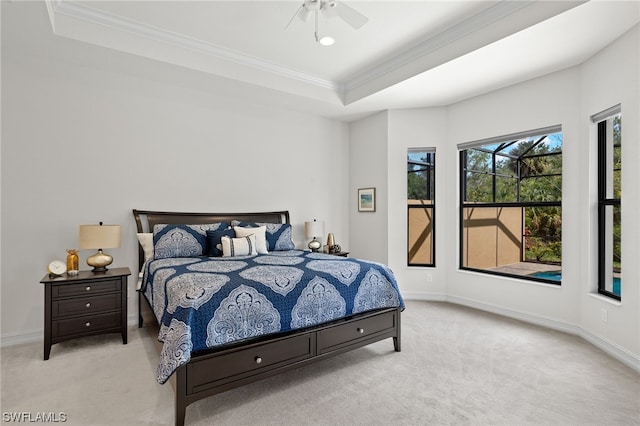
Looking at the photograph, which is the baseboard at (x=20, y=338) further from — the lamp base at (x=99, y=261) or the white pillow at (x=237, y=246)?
the white pillow at (x=237, y=246)

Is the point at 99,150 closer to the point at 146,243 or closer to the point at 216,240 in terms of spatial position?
the point at 146,243

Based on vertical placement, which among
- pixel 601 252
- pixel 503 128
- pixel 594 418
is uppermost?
pixel 503 128

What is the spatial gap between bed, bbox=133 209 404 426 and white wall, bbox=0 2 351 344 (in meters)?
0.68

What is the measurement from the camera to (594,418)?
6.84ft

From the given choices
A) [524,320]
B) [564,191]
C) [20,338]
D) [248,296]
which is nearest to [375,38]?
[564,191]

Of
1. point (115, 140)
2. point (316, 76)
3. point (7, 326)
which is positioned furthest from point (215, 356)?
point (316, 76)

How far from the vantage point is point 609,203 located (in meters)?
3.27

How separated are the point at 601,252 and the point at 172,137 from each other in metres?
4.89

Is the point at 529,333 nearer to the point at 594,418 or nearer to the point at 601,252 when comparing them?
the point at 601,252

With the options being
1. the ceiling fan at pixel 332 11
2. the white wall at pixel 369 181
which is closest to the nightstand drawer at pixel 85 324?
the ceiling fan at pixel 332 11

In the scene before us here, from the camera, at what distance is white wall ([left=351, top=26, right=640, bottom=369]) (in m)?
2.91

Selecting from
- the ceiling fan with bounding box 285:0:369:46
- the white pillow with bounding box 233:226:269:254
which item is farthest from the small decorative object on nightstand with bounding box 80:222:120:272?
the ceiling fan with bounding box 285:0:369:46

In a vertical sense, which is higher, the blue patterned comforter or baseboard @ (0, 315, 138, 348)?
the blue patterned comforter

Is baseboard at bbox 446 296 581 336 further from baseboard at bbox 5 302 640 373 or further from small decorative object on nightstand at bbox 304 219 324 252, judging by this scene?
small decorative object on nightstand at bbox 304 219 324 252
